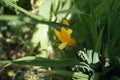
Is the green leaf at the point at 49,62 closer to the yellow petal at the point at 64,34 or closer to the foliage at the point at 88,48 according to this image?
the foliage at the point at 88,48

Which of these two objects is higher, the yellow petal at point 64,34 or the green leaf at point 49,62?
the yellow petal at point 64,34

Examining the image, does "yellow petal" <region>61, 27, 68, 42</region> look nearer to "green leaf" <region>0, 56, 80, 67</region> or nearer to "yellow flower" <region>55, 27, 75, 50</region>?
"yellow flower" <region>55, 27, 75, 50</region>

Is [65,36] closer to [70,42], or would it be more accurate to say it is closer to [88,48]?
[70,42]

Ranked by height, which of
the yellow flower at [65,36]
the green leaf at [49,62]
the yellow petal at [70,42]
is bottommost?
the green leaf at [49,62]

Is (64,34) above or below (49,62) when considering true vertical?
above

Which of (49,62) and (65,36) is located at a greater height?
(65,36)

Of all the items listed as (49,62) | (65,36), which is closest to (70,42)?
(65,36)

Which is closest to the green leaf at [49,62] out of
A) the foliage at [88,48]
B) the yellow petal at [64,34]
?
the foliage at [88,48]

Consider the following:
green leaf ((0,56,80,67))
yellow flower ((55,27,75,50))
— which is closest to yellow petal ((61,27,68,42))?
yellow flower ((55,27,75,50))

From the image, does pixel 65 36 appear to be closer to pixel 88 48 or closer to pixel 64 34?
pixel 64 34

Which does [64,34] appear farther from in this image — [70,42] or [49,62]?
[49,62]

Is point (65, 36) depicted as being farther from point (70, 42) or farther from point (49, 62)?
point (49, 62)

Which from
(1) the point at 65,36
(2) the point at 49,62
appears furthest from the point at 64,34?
(2) the point at 49,62
